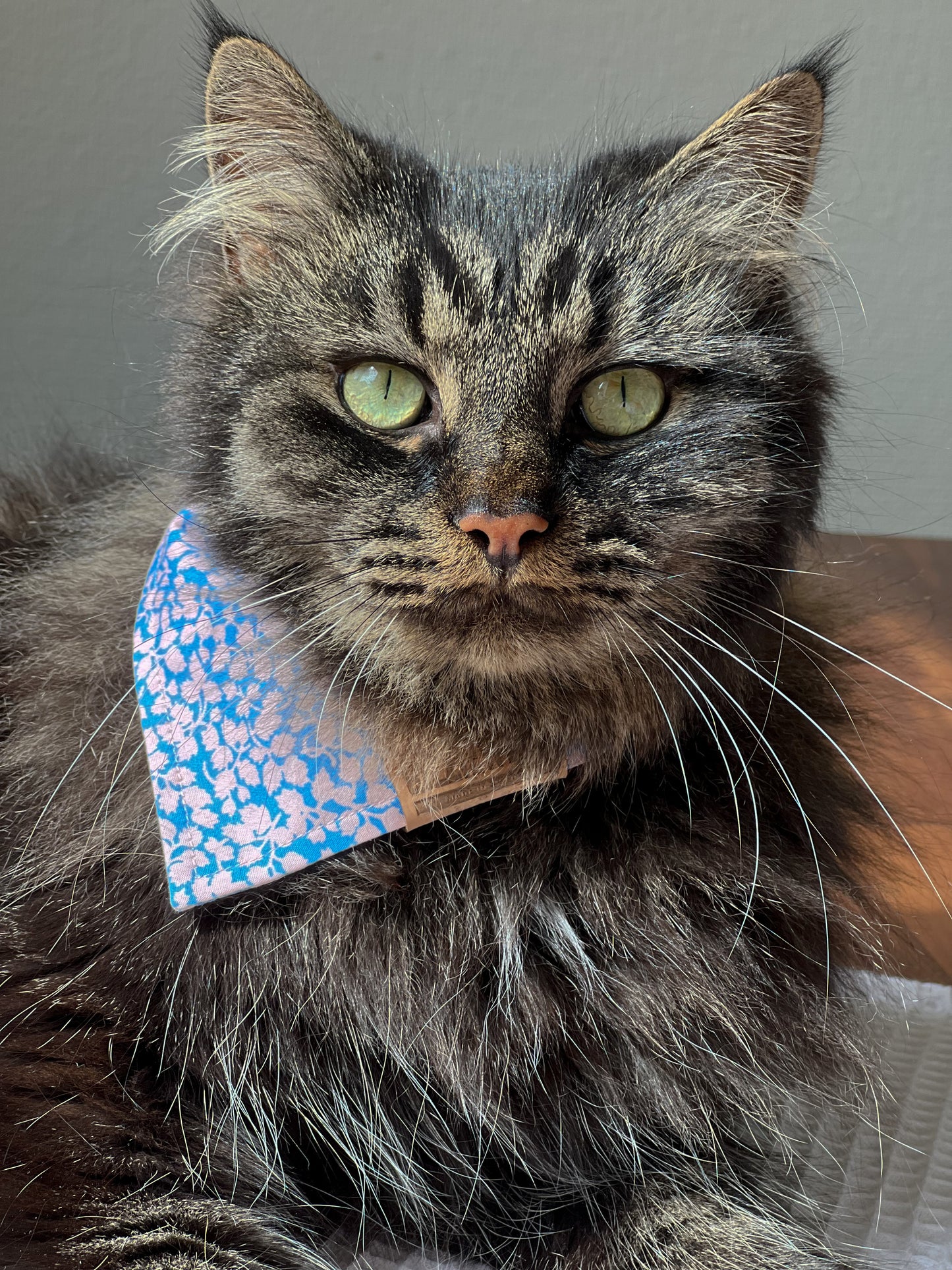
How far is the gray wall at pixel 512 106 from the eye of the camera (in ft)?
6.50

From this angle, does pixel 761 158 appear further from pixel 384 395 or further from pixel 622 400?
pixel 384 395

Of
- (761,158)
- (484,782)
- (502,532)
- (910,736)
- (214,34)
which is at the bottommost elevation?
(910,736)

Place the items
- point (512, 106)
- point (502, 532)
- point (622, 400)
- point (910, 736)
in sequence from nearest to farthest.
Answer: point (502, 532) → point (622, 400) → point (910, 736) → point (512, 106)

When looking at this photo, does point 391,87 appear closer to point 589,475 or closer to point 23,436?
point 23,436

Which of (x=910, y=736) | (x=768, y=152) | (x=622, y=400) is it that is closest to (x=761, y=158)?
(x=768, y=152)

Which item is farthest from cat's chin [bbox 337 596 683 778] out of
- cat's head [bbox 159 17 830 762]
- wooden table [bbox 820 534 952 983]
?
wooden table [bbox 820 534 952 983]

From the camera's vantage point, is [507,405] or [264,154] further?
[264,154]

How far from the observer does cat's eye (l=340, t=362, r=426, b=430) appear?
1.00 meters

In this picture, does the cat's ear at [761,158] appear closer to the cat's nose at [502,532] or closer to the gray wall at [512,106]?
the cat's nose at [502,532]

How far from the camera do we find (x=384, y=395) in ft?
3.29

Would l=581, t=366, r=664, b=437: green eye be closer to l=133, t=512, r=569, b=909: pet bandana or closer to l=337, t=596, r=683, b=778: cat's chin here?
l=337, t=596, r=683, b=778: cat's chin

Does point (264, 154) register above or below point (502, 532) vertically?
above

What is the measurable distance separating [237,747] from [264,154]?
0.57 meters

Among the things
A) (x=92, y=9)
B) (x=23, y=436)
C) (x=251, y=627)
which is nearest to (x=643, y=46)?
(x=92, y=9)
